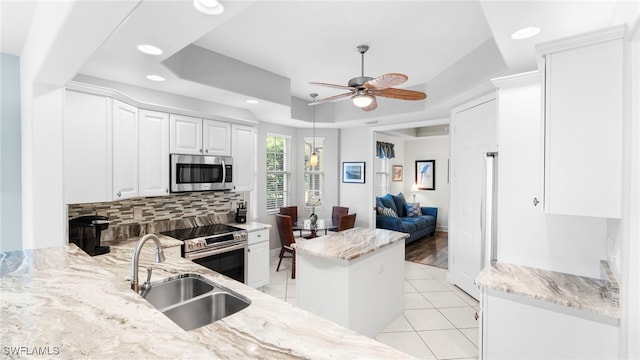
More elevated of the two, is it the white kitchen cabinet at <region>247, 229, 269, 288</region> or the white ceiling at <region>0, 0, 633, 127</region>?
the white ceiling at <region>0, 0, 633, 127</region>

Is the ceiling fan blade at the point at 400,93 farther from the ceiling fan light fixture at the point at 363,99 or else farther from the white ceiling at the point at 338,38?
the white ceiling at the point at 338,38

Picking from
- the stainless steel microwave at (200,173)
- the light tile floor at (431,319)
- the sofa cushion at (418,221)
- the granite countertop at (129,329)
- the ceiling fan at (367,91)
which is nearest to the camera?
the granite countertop at (129,329)

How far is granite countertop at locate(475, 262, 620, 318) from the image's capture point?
157 centimetres

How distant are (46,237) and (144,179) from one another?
3.04 feet

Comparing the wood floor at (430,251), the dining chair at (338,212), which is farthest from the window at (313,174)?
the wood floor at (430,251)

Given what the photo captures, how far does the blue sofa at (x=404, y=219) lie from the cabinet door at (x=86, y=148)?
4.72 m

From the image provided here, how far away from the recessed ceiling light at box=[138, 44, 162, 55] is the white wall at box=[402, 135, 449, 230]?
6.58 metres

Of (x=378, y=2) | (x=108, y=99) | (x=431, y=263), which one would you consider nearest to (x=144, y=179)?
(x=108, y=99)

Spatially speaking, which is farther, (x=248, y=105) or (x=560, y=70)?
(x=248, y=105)

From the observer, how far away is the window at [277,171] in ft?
16.9

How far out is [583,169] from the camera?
1598 millimetres

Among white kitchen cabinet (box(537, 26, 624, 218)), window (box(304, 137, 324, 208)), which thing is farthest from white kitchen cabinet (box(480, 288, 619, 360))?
window (box(304, 137, 324, 208))

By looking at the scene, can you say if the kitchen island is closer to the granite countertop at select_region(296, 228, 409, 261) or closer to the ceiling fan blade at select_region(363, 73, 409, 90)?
the granite countertop at select_region(296, 228, 409, 261)

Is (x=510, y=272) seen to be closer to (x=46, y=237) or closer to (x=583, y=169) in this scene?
(x=583, y=169)
